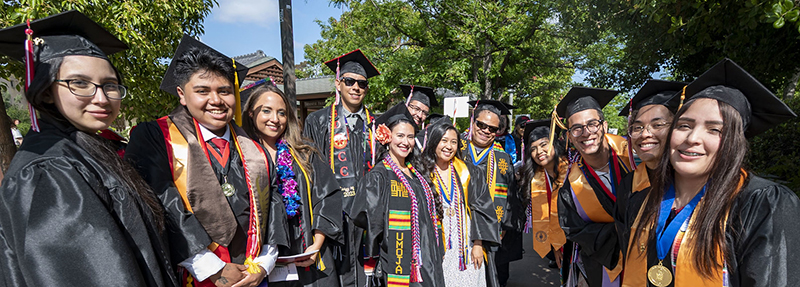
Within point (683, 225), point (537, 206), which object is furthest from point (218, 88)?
point (537, 206)

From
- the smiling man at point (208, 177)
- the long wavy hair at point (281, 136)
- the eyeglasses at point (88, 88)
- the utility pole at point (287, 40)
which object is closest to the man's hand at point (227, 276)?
the smiling man at point (208, 177)

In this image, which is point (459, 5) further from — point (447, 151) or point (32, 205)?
point (32, 205)

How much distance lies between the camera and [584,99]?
267 cm

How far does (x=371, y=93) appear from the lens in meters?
11.1

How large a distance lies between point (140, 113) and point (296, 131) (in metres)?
2.71

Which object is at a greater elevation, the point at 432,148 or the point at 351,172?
the point at 432,148

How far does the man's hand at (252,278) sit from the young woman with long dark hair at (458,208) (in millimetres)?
1513

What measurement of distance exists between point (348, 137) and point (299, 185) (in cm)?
109

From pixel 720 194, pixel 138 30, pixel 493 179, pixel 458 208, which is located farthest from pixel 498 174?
pixel 138 30

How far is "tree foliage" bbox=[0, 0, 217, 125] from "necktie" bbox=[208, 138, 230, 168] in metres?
1.85

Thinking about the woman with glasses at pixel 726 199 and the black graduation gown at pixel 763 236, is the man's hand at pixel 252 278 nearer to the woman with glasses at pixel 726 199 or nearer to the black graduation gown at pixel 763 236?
the woman with glasses at pixel 726 199

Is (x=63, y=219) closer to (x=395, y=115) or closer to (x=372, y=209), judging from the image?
(x=372, y=209)

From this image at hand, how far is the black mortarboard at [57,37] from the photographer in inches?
51.6

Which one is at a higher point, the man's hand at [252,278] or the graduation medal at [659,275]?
the graduation medal at [659,275]
